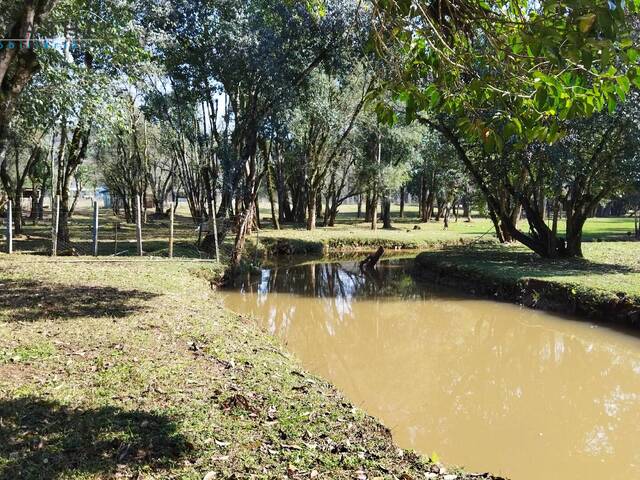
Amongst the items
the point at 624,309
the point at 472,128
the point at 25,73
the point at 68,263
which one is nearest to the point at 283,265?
the point at 68,263

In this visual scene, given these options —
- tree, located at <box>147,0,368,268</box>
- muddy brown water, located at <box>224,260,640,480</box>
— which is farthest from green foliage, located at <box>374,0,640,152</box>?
tree, located at <box>147,0,368,268</box>

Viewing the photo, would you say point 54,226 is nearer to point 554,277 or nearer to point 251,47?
point 251,47

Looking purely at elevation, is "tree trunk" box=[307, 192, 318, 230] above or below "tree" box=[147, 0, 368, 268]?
below

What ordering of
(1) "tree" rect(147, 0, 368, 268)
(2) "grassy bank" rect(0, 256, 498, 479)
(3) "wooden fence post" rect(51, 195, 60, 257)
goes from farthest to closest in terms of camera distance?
(1) "tree" rect(147, 0, 368, 268) → (3) "wooden fence post" rect(51, 195, 60, 257) → (2) "grassy bank" rect(0, 256, 498, 479)

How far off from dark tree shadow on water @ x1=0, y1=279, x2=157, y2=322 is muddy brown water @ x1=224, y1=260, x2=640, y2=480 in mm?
3436

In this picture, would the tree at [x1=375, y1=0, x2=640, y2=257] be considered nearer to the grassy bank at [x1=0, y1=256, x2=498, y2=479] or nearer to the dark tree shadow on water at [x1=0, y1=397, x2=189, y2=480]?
the grassy bank at [x1=0, y1=256, x2=498, y2=479]

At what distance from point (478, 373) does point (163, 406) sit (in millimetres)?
5996

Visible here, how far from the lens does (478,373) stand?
9164 mm

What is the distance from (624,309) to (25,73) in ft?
41.1

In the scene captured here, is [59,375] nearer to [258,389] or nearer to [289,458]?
[258,389]

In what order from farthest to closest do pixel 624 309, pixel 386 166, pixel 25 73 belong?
pixel 386 166
pixel 624 309
pixel 25 73

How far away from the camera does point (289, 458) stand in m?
4.39

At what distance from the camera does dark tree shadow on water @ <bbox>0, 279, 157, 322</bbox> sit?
8.51m

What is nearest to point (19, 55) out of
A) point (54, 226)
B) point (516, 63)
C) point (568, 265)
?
point (516, 63)
